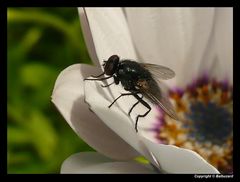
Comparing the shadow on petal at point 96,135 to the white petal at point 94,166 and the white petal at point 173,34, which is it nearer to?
the white petal at point 94,166

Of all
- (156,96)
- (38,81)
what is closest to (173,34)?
(156,96)

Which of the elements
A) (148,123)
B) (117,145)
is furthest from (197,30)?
(117,145)

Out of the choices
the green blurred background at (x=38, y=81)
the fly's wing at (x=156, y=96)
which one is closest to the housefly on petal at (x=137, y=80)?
the fly's wing at (x=156, y=96)

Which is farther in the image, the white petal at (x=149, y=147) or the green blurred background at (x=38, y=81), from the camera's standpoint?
the green blurred background at (x=38, y=81)

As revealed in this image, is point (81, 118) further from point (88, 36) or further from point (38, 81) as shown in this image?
point (38, 81)

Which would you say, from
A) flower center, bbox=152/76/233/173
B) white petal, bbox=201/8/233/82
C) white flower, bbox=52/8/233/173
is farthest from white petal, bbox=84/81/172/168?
white petal, bbox=201/8/233/82

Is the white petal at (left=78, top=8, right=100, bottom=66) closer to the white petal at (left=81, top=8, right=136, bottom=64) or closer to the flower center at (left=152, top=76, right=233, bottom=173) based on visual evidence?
the white petal at (left=81, top=8, right=136, bottom=64)
